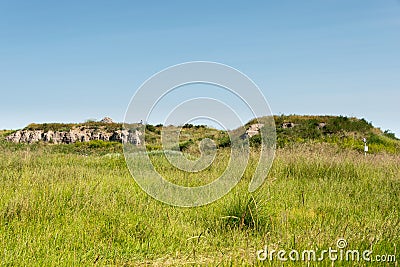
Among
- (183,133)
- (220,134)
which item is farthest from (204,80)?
(183,133)

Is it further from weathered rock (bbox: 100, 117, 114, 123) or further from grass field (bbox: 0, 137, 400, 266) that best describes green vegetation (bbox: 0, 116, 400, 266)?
weathered rock (bbox: 100, 117, 114, 123)

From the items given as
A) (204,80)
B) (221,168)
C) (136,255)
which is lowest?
(136,255)

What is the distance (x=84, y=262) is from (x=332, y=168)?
23.3 ft

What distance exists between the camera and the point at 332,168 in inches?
386

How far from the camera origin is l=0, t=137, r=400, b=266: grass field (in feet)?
13.8

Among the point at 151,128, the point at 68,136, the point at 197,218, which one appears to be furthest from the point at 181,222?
the point at 151,128

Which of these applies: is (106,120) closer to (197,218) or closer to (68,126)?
(68,126)

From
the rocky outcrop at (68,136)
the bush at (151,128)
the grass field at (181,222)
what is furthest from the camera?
the bush at (151,128)

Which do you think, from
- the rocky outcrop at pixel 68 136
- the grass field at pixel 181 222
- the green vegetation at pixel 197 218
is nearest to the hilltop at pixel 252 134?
the rocky outcrop at pixel 68 136

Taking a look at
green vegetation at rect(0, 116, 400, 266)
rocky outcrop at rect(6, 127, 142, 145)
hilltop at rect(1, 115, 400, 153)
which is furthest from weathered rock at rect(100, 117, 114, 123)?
green vegetation at rect(0, 116, 400, 266)

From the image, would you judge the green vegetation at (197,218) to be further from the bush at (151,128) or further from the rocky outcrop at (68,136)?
the bush at (151,128)

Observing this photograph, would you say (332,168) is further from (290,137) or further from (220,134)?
(220,134)

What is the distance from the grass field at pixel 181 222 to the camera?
166 inches

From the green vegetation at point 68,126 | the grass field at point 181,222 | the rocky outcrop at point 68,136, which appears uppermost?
the green vegetation at point 68,126
